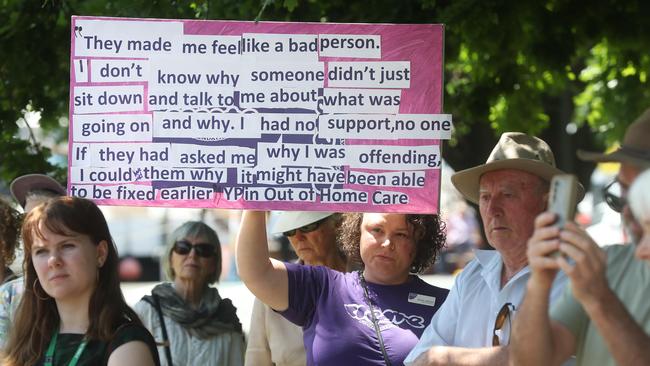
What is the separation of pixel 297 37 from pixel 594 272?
80.3 inches

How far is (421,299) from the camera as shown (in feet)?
16.2

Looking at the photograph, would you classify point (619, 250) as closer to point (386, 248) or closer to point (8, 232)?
point (386, 248)

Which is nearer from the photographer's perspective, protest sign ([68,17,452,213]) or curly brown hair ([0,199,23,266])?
protest sign ([68,17,452,213])

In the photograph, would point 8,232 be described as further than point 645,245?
Yes

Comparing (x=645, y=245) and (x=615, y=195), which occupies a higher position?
(x=615, y=195)

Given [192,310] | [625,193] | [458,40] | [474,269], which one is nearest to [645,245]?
[625,193]

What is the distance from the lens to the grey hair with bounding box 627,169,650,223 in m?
2.84

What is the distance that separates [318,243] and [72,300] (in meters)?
1.87

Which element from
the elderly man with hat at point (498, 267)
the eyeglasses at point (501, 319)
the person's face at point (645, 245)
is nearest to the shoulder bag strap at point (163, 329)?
the elderly man with hat at point (498, 267)

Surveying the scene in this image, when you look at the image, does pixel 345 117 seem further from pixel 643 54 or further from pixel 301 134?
pixel 643 54

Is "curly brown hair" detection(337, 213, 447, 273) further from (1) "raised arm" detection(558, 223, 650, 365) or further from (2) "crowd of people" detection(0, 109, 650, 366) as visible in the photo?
(1) "raised arm" detection(558, 223, 650, 365)

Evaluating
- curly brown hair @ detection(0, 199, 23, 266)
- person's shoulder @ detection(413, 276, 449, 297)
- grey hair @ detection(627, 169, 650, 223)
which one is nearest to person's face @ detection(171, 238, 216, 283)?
curly brown hair @ detection(0, 199, 23, 266)

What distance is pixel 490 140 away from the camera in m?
9.68

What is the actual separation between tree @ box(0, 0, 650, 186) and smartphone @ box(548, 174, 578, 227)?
111 inches
